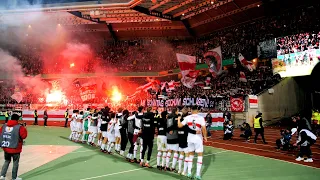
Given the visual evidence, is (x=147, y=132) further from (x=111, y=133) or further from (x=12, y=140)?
(x=12, y=140)

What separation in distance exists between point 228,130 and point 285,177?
9170mm

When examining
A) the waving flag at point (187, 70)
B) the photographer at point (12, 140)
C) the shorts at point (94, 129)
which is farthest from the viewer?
the waving flag at point (187, 70)

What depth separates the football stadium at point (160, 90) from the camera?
8969mm

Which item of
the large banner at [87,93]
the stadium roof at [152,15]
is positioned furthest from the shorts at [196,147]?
the large banner at [87,93]

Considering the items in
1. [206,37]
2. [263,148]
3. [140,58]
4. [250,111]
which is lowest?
[263,148]

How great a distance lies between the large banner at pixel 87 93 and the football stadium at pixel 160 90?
0.19 meters

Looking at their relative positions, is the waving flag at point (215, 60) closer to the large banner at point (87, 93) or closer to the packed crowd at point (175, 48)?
the packed crowd at point (175, 48)

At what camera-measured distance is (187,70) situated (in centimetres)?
2767

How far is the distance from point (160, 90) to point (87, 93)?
9.17 m

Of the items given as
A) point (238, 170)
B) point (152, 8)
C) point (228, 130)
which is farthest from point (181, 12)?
point (238, 170)

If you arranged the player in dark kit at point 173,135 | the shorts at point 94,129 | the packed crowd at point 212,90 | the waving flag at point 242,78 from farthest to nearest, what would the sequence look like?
1. the waving flag at point 242,78
2. the packed crowd at point 212,90
3. the shorts at point 94,129
4. the player in dark kit at point 173,135

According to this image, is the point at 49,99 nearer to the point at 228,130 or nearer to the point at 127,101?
the point at 127,101

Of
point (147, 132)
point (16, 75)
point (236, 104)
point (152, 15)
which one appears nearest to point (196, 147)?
point (147, 132)

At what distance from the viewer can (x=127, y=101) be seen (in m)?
30.8
